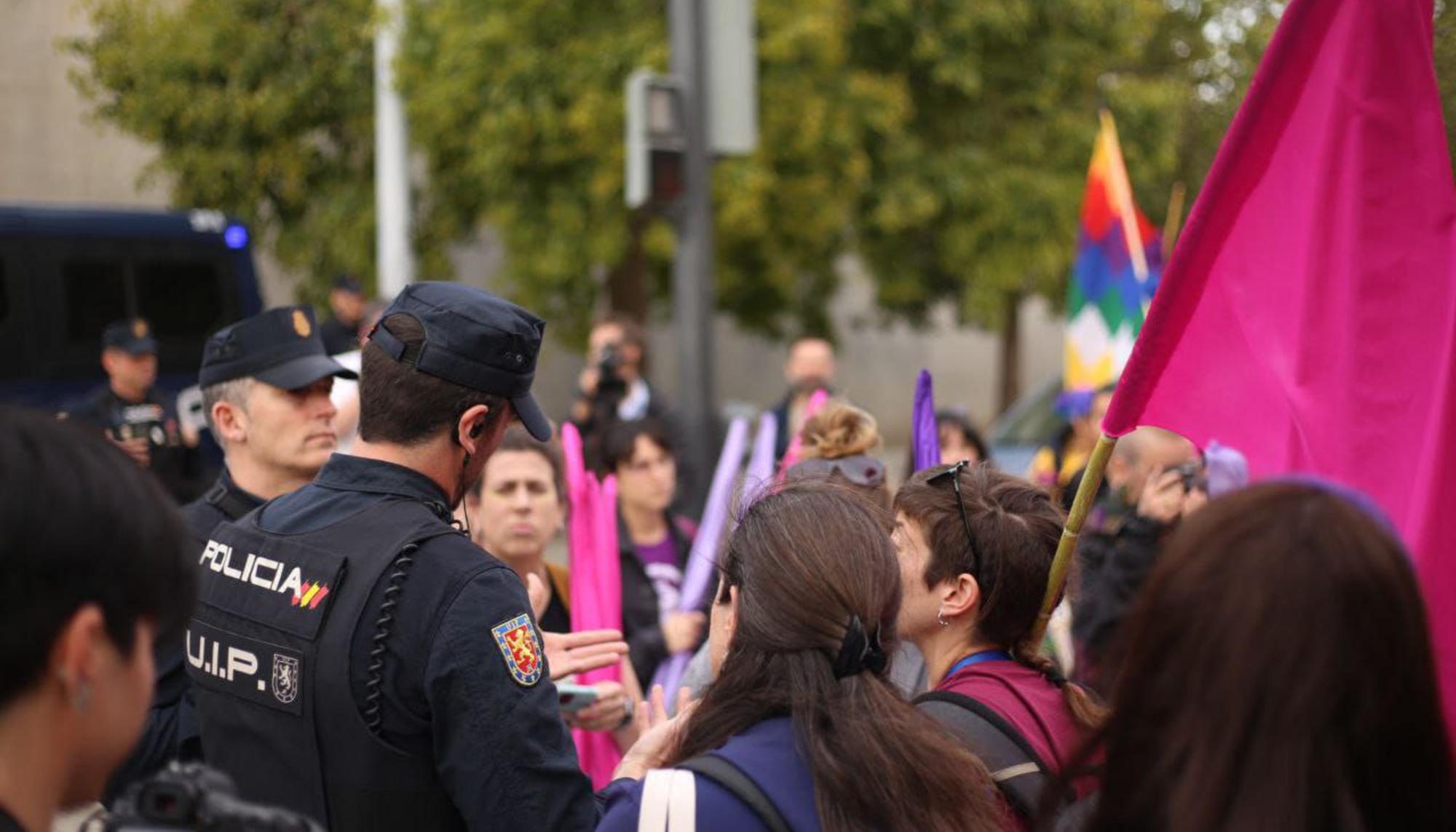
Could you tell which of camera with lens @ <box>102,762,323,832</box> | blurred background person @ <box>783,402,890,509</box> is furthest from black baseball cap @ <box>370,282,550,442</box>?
blurred background person @ <box>783,402,890,509</box>

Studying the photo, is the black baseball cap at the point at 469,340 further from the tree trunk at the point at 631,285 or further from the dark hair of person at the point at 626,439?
the tree trunk at the point at 631,285

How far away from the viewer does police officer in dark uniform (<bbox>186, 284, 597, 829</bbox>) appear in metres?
2.48

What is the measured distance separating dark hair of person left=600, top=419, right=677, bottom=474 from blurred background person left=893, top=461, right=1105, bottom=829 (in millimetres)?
2676

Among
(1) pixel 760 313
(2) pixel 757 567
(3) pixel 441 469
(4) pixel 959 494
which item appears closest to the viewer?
(2) pixel 757 567

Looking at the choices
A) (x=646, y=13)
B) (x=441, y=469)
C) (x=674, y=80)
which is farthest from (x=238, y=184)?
(x=441, y=469)

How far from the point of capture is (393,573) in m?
2.54

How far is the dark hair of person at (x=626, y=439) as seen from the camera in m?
5.71

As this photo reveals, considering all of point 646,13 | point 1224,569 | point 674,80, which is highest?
point 646,13

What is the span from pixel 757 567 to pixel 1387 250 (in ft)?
4.00

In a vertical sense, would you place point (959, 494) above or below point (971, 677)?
above

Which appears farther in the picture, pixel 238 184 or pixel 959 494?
pixel 238 184

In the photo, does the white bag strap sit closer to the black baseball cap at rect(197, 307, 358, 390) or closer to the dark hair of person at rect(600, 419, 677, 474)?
the black baseball cap at rect(197, 307, 358, 390)

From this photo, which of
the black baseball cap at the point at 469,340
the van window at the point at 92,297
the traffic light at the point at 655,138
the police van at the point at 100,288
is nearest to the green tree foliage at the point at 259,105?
the police van at the point at 100,288

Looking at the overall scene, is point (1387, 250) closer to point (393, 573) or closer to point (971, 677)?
point (971, 677)
